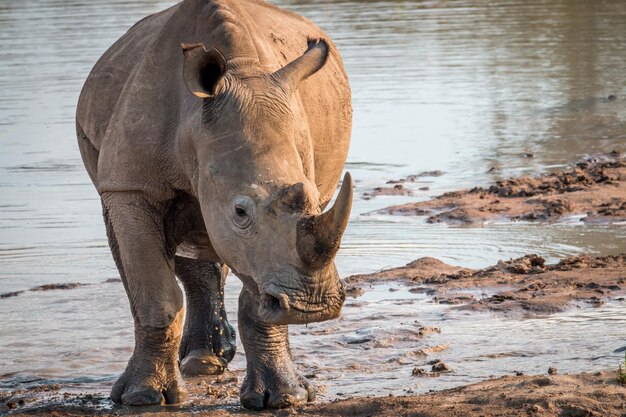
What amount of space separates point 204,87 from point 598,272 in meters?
4.04

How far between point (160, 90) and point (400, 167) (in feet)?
26.3

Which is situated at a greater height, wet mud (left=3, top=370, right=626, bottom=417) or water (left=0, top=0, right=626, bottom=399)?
wet mud (left=3, top=370, right=626, bottom=417)

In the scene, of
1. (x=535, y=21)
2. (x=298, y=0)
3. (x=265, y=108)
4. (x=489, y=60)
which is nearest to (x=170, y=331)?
(x=265, y=108)

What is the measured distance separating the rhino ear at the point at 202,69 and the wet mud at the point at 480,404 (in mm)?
1658

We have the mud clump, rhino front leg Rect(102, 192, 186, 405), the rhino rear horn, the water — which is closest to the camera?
the rhino rear horn

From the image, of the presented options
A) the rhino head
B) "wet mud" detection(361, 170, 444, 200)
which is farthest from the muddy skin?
"wet mud" detection(361, 170, 444, 200)

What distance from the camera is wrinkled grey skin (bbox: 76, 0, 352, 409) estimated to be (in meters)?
6.38

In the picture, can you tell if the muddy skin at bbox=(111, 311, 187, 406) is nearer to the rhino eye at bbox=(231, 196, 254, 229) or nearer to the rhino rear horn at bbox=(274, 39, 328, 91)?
the rhino eye at bbox=(231, 196, 254, 229)

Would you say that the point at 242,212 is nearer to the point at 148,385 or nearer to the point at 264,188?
the point at 264,188

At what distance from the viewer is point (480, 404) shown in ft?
21.5

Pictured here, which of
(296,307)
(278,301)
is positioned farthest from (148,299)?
(296,307)

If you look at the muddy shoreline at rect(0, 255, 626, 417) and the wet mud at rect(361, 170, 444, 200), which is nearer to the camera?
the muddy shoreline at rect(0, 255, 626, 417)

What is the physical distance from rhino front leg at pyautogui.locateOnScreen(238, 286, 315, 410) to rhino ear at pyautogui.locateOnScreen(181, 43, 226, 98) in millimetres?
1236

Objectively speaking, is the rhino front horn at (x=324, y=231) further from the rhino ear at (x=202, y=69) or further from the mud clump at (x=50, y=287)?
the mud clump at (x=50, y=287)
